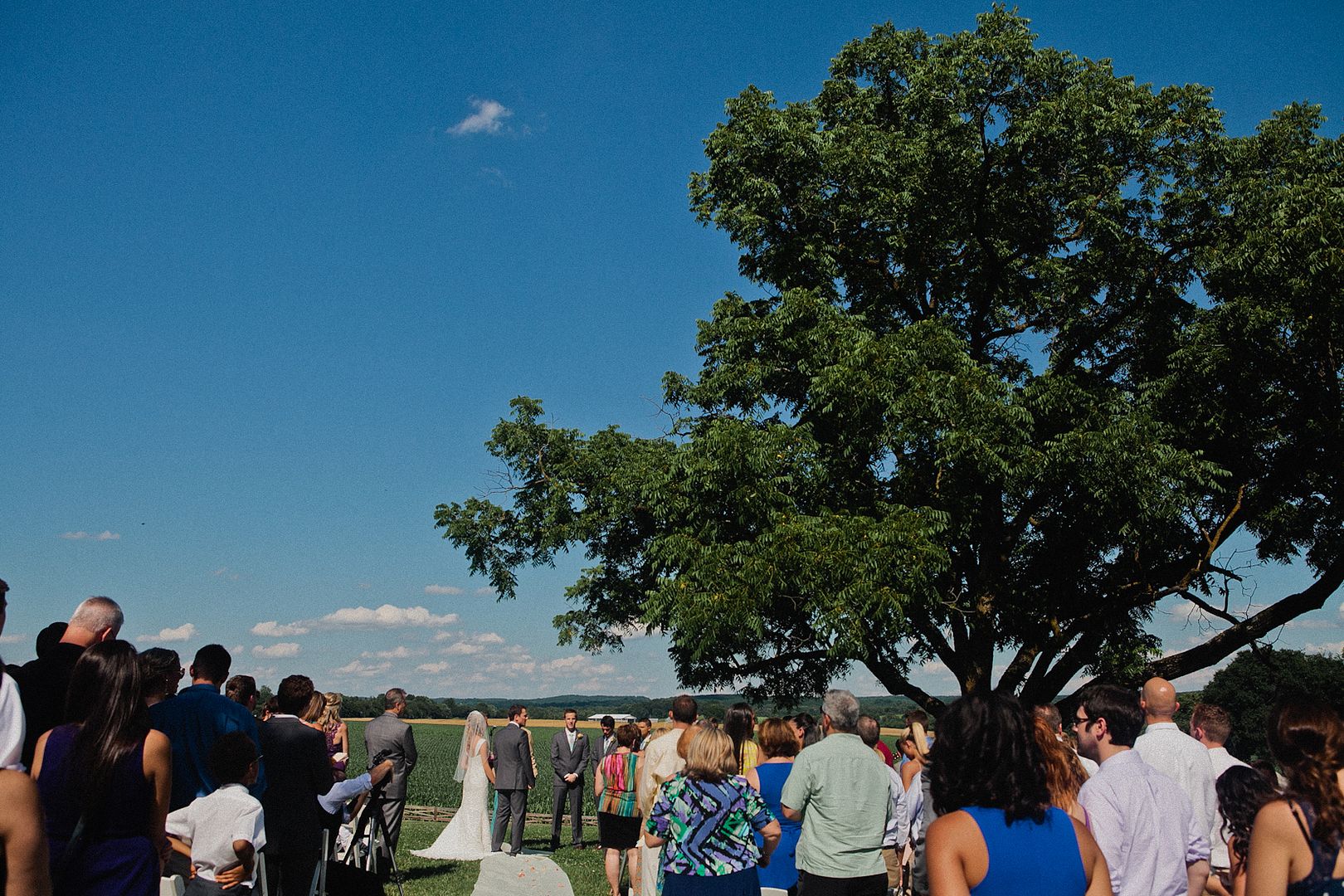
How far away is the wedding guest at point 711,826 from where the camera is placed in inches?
205

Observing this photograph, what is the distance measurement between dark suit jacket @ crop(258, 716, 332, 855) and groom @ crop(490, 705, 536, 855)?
24.0 feet

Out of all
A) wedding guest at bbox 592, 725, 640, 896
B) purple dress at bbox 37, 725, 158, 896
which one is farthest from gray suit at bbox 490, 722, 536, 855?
purple dress at bbox 37, 725, 158, 896

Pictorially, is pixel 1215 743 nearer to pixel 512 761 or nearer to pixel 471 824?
pixel 512 761

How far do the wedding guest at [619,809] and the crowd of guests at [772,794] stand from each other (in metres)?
0.04

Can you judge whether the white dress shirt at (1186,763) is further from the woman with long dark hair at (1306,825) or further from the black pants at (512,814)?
the black pants at (512,814)

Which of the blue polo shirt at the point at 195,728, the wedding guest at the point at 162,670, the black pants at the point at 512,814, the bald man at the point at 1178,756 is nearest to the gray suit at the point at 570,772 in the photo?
the black pants at the point at 512,814

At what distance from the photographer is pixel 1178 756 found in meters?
5.66

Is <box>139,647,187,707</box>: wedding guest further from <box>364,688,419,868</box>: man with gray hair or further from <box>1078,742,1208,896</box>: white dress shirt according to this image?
<box>364,688,419,868</box>: man with gray hair

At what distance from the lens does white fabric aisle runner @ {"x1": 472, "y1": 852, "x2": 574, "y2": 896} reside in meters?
11.1

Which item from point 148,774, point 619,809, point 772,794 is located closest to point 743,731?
point 772,794

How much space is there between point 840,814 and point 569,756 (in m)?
11.3

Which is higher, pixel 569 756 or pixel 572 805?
pixel 569 756

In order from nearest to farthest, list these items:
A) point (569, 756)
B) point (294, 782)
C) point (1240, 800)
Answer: point (1240, 800)
point (294, 782)
point (569, 756)

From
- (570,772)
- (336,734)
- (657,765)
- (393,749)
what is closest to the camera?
(657,765)
